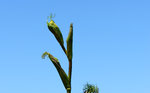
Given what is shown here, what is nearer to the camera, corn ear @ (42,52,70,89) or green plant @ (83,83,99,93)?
corn ear @ (42,52,70,89)

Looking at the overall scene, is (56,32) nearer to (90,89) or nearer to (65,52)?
(65,52)

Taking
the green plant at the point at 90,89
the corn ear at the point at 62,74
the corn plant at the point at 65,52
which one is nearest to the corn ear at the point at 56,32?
the corn plant at the point at 65,52

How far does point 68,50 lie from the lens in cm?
1605

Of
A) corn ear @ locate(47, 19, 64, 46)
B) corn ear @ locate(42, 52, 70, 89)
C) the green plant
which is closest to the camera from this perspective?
corn ear @ locate(42, 52, 70, 89)

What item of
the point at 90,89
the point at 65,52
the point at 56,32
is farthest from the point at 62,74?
the point at 90,89

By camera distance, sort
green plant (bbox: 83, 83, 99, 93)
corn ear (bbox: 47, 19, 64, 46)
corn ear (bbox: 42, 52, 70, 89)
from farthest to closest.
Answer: green plant (bbox: 83, 83, 99, 93), corn ear (bbox: 47, 19, 64, 46), corn ear (bbox: 42, 52, 70, 89)

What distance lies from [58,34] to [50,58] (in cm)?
128

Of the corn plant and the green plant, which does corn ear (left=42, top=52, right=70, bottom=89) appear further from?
the green plant

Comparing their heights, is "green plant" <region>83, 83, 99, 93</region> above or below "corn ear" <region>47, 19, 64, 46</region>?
above

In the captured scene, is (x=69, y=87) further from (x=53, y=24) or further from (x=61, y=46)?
(x=53, y=24)

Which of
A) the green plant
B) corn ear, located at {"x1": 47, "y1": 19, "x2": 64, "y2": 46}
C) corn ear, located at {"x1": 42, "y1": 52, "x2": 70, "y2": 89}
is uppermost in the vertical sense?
the green plant

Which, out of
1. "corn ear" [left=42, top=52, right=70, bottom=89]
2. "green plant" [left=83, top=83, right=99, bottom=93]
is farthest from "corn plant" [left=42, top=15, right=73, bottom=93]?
"green plant" [left=83, top=83, right=99, bottom=93]

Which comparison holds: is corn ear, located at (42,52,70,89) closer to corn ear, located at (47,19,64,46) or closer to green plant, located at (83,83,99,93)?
corn ear, located at (47,19,64,46)

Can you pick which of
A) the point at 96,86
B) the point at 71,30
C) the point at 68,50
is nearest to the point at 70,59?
the point at 68,50
